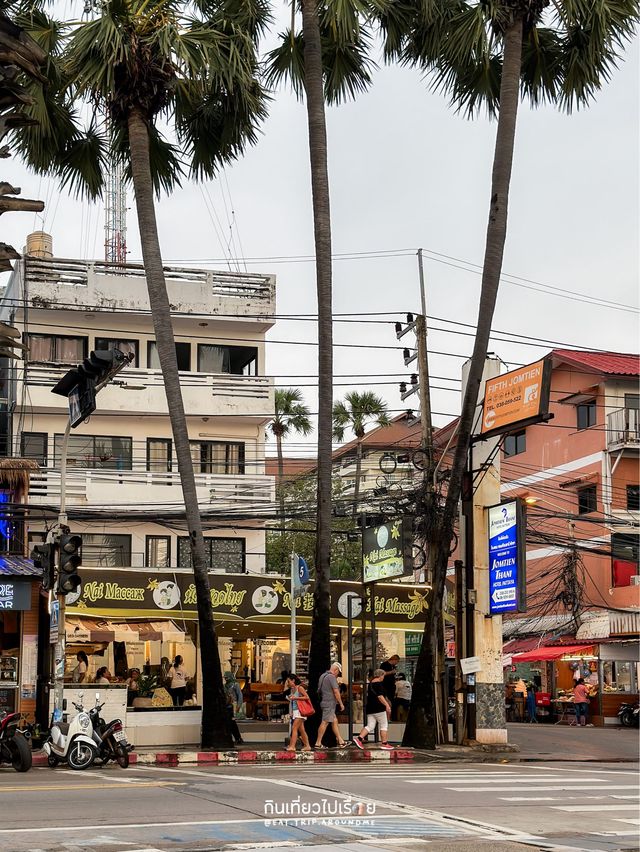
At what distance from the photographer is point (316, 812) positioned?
13195 mm

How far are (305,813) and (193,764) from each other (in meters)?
10.5

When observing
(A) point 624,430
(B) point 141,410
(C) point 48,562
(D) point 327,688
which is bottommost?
(D) point 327,688

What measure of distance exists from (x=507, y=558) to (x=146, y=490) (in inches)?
630

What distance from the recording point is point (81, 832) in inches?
447

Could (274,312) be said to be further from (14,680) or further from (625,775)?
(625,775)

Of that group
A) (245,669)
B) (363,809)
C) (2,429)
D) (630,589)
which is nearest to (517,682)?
(630,589)

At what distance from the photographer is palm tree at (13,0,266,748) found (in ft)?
79.3

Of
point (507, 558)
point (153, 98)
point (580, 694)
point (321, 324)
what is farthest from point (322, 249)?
point (580, 694)

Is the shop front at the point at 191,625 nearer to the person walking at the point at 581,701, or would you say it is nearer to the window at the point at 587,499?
the person walking at the point at 581,701

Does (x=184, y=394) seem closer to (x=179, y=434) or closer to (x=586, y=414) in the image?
(x=179, y=434)

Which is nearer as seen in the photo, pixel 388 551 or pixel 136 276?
pixel 388 551

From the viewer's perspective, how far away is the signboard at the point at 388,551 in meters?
26.4

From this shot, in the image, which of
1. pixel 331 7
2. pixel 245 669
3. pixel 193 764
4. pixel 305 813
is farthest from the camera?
pixel 245 669

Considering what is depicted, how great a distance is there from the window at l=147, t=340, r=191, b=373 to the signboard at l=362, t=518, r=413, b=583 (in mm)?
15697
